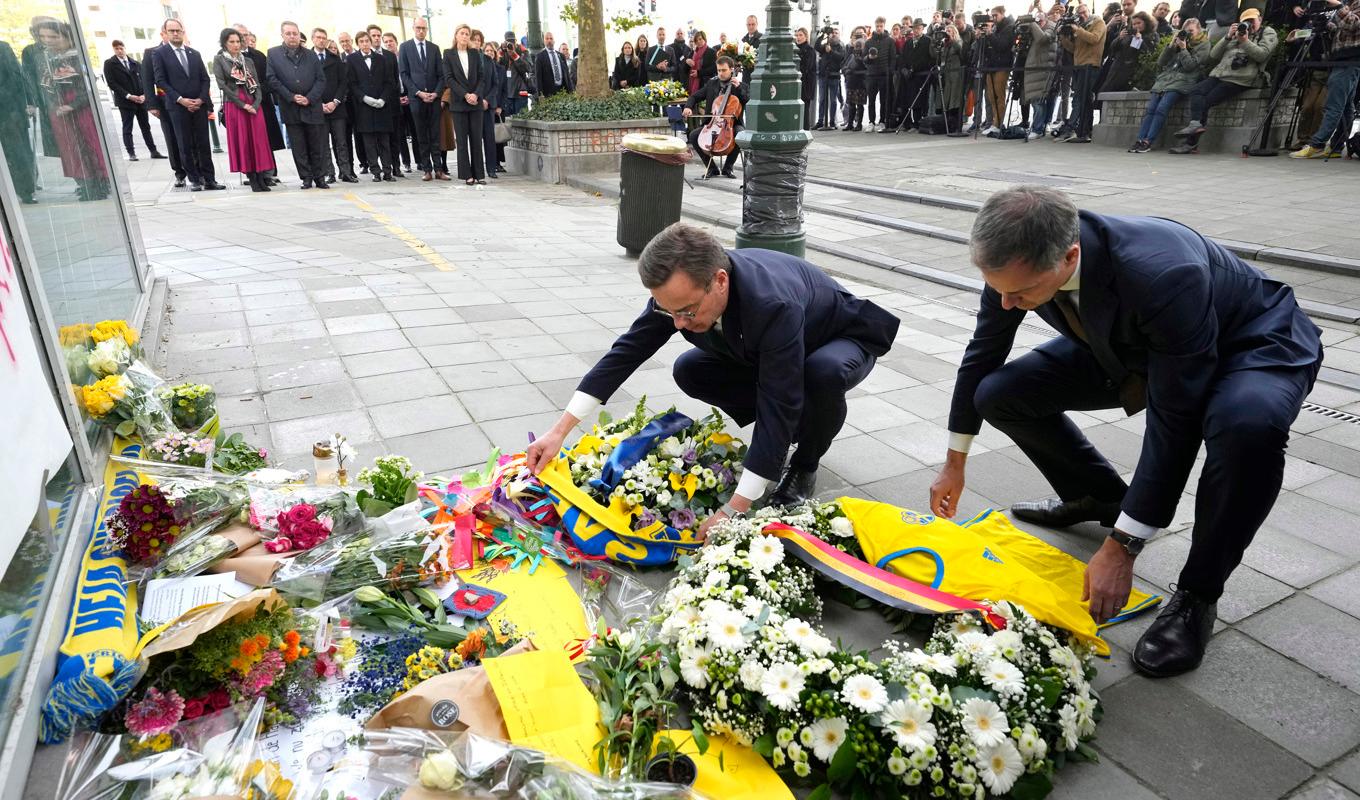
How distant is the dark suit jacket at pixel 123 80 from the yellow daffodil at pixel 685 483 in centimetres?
1422

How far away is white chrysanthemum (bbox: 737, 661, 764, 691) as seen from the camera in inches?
87.1

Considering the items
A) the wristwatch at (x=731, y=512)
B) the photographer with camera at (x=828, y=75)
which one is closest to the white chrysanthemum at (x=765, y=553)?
the wristwatch at (x=731, y=512)

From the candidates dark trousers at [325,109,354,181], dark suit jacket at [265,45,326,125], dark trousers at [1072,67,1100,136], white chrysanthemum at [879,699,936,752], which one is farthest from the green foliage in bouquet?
dark trousers at [1072,67,1100,136]

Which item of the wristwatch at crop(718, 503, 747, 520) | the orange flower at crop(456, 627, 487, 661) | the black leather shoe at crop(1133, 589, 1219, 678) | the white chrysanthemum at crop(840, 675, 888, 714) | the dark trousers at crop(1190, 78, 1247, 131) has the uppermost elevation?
the dark trousers at crop(1190, 78, 1247, 131)

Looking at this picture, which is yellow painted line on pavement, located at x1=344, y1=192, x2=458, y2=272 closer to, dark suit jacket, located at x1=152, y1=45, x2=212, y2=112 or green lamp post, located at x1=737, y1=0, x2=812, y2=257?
dark suit jacket, located at x1=152, y1=45, x2=212, y2=112

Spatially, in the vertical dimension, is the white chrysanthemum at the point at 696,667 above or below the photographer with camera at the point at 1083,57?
below

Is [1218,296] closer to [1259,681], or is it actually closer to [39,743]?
[1259,681]

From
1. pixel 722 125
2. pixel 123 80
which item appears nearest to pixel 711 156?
pixel 722 125

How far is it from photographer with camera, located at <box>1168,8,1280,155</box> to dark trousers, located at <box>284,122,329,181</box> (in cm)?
1247

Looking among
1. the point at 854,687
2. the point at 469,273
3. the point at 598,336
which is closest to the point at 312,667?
the point at 854,687

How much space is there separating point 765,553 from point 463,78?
1167cm

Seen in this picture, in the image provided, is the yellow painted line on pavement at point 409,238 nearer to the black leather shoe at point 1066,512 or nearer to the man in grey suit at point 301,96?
the man in grey suit at point 301,96

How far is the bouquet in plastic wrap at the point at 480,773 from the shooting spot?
1889 mm

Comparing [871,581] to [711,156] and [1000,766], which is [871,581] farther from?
[711,156]
